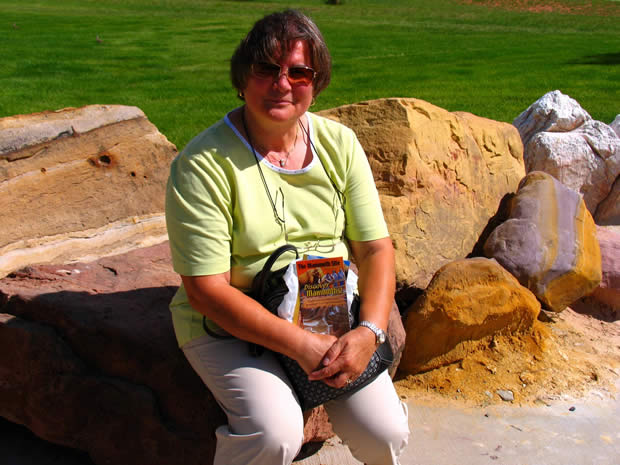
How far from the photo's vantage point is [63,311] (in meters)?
2.67

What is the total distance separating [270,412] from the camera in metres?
2.07

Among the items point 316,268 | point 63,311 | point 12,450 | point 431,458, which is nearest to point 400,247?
point 431,458

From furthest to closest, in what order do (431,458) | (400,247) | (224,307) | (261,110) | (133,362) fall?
1. (400,247)
2. (431,458)
3. (133,362)
4. (261,110)
5. (224,307)

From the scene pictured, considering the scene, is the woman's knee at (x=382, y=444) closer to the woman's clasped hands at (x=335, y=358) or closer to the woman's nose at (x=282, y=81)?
the woman's clasped hands at (x=335, y=358)

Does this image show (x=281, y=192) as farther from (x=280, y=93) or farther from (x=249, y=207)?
(x=280, y=93)

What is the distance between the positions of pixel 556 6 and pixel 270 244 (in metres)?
22.9

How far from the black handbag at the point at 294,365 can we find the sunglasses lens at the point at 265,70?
0.56 m

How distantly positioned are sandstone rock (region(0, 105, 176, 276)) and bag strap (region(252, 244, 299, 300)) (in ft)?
5.70

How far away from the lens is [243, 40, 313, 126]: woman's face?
2.24 m

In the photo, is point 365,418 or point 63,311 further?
point 63,311

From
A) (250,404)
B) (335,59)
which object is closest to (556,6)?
(335,59)

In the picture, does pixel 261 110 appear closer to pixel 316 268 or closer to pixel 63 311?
pixel 316 268

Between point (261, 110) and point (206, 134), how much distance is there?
0.66 ft

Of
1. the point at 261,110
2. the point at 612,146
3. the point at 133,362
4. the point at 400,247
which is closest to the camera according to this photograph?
the point at 261,110
